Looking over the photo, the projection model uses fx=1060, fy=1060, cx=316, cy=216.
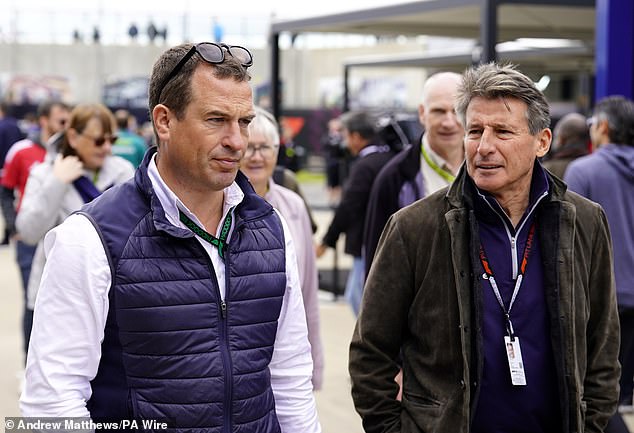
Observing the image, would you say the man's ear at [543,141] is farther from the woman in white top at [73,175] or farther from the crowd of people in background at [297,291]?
the woman in white top at [73,175]

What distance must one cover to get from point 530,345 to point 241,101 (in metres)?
1.14

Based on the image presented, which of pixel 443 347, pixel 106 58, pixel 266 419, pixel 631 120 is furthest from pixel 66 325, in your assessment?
pixel 106 58

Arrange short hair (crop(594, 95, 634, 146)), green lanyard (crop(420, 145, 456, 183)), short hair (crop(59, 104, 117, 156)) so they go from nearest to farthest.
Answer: green lanyard (crop(420, 145, 456, 183)) → short hair (crop(59, 104, 117, 156)) → short hair (crop(594, 95, 634, 146))

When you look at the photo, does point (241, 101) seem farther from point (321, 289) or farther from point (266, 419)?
point (321, 289)

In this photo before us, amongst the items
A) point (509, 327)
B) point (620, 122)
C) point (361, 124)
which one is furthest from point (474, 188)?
point (361, 124)

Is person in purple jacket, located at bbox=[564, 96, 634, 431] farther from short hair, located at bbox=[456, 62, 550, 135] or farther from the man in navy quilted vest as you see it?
the man in navy quilted vest

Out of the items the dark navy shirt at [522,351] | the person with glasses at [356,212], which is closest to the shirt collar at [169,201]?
the dark navy shirt at [522,351]

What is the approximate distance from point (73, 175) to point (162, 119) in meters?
3.24

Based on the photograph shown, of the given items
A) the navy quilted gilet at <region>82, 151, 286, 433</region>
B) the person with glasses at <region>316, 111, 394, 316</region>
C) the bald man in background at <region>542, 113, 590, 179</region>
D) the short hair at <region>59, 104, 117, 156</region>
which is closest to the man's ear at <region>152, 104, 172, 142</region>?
the navy quilted gilet at <region>82, 151, 286, 433</region>

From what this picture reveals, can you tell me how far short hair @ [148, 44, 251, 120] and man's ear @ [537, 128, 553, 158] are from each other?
1041mm

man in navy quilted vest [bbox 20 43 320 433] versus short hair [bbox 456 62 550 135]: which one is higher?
short hair [bbox 456 62 550 135]

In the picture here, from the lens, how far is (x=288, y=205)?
16.4ft

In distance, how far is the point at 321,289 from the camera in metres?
12.1

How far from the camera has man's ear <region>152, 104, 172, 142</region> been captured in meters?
2.61
